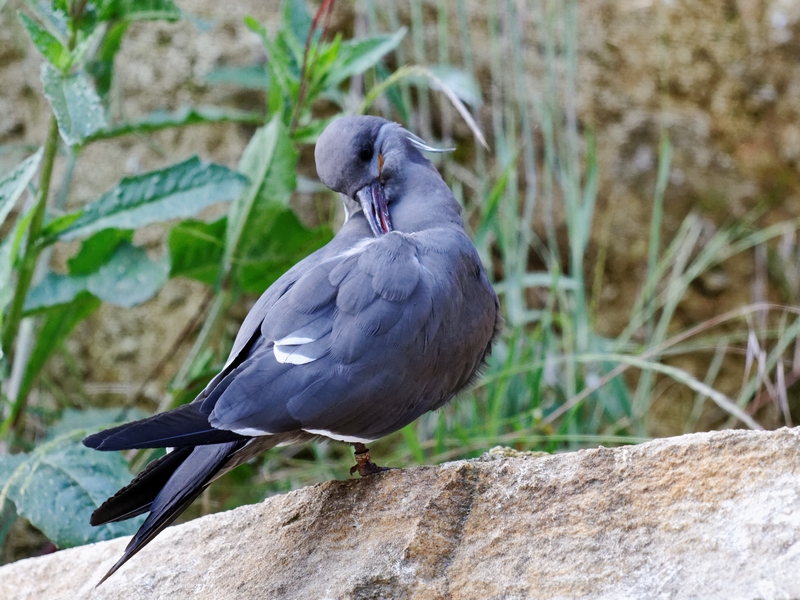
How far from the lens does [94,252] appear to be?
2201 millimetres

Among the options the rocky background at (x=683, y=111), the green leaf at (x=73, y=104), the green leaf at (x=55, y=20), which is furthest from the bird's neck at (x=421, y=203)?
the rocky background at (x=683, y=111)

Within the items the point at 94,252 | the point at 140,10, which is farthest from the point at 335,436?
the point at 140,10

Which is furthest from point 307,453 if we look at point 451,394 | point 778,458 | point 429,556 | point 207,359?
point 778,458

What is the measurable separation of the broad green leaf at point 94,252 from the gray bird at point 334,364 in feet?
2.37

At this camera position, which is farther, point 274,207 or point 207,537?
point 274,207

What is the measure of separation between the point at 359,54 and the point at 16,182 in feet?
3.08

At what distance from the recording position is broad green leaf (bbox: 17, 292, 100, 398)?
7.40 feet

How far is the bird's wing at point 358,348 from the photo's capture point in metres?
1.37

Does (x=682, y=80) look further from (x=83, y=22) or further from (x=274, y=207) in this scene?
→ (x=83, y=22)

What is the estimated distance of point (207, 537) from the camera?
5.13 ft

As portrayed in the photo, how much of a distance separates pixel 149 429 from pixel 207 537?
42 cm

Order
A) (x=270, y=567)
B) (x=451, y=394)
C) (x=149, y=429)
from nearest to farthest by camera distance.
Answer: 1. (x=149, y=429)
2. (x=270, y=567)
3. (x=451, y=394)

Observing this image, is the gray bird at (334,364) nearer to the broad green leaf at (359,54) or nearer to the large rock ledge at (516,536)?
the large rock ledge at (516,536)

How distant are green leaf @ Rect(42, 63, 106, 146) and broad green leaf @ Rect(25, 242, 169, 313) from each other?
39 cm
